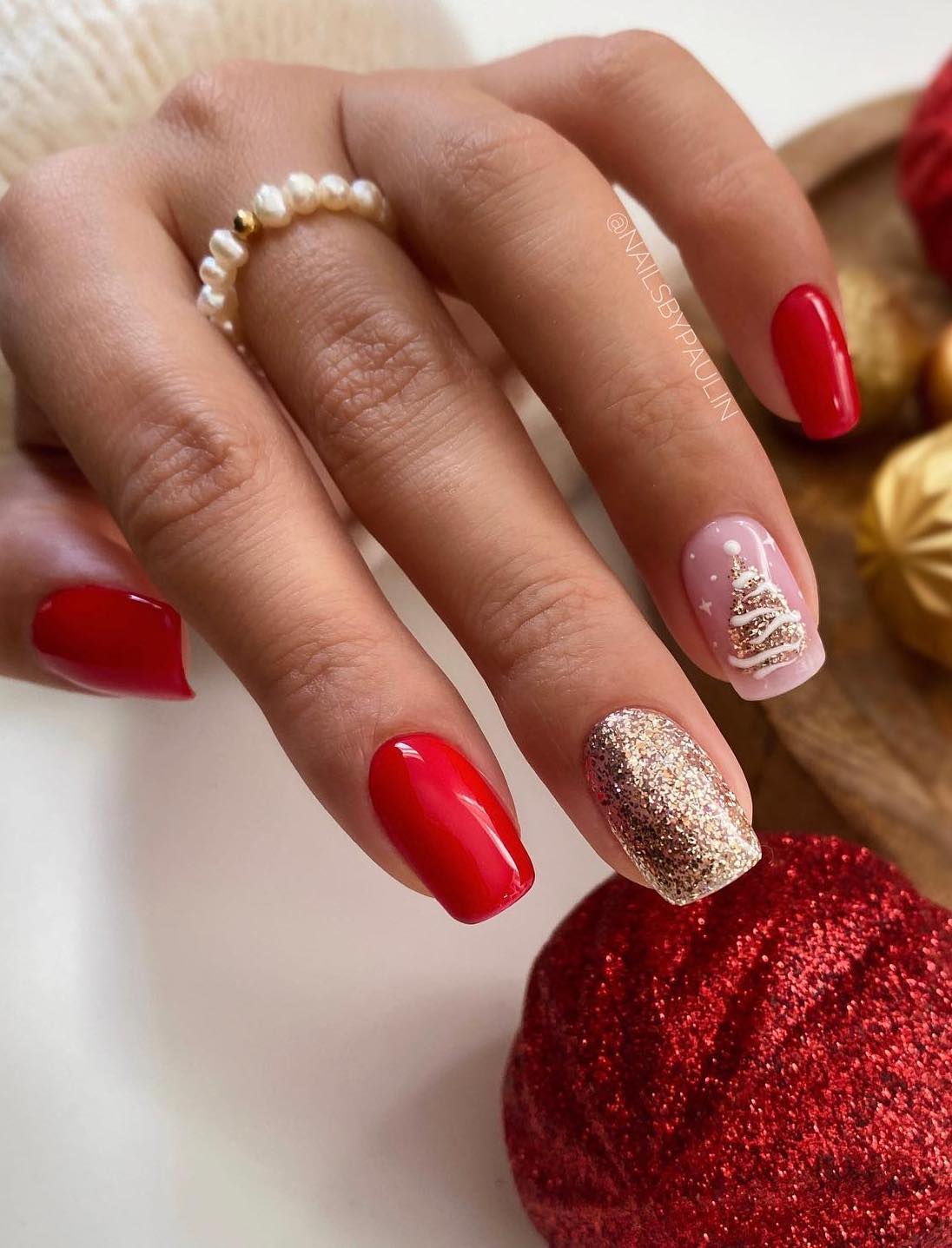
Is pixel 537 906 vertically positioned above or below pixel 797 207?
below

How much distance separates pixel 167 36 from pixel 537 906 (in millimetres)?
459

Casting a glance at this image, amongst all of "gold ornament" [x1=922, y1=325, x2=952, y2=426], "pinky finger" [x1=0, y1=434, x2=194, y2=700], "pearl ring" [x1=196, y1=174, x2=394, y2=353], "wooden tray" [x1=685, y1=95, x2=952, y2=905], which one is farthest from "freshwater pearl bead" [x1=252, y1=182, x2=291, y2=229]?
"gold ornament" [x1=922, y1=325, x2=952, y2=426]

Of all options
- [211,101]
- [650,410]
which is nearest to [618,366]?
[650,410]

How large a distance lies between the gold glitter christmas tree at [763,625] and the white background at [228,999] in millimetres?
165

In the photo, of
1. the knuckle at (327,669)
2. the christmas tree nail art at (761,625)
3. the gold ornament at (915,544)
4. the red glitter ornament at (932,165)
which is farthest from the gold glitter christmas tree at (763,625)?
the red glitter ornament at (932,165)

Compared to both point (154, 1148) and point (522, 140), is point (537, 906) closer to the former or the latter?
point (154, 1148)

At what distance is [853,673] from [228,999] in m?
0.35

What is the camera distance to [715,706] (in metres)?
0.47

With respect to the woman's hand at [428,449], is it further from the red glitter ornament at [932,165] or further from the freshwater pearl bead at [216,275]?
the red glitter ornament at [932,165]

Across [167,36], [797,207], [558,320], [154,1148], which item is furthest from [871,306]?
[154,1148]

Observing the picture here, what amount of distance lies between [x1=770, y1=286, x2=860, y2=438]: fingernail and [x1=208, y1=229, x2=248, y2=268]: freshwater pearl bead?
8.3 inches

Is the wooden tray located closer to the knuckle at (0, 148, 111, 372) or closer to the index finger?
the index finger

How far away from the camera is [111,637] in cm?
37

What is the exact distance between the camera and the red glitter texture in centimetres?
31
